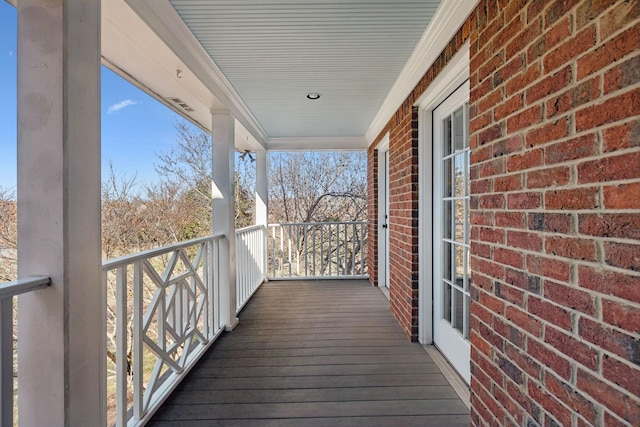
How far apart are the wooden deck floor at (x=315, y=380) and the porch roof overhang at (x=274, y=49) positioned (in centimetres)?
214

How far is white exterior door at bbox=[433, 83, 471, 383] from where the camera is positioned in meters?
2.12

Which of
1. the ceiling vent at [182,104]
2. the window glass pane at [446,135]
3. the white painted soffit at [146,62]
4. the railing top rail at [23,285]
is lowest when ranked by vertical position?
the railing top rail at [23,285]

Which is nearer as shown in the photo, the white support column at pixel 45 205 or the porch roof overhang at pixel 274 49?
the white support column at pixel 45 205

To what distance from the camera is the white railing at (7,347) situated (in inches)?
39.9

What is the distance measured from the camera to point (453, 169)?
2316 millimetres

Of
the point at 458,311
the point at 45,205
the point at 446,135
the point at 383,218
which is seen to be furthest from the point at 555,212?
the point at 383,218

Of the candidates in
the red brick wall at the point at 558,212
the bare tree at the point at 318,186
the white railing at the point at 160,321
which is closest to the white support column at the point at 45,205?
Answer: the white railing at the point at 160,321

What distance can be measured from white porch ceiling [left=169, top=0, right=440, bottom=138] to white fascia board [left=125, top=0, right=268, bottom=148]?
0.05 metres

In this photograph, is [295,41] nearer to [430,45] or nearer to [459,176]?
[430,45]

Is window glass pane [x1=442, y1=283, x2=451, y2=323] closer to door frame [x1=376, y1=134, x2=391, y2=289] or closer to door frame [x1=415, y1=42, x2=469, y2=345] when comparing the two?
door frame [x1=415, y1=42, x2=469, y2=345]

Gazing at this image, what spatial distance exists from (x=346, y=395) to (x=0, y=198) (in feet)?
10.1

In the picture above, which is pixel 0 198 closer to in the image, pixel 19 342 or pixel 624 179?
pixel 19 342

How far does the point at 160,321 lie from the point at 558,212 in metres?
2.13

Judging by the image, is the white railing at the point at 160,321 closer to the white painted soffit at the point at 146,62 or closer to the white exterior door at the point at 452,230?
the white painted soffit at the point at 146,62
